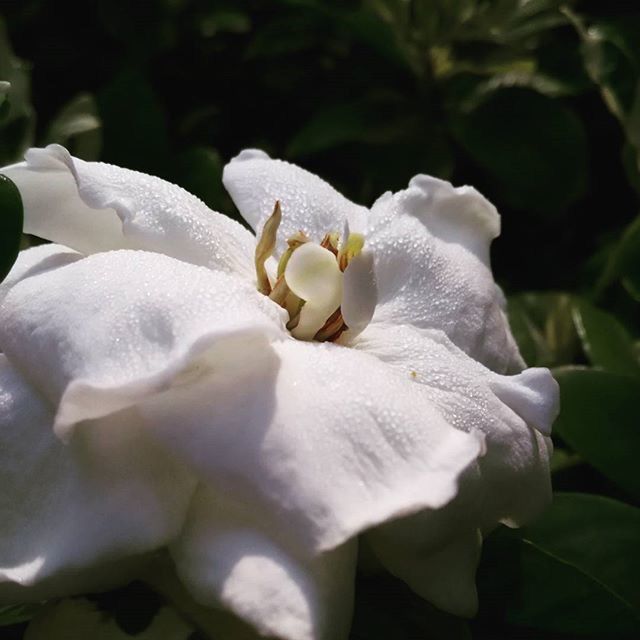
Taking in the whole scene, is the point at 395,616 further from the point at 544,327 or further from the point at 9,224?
the point at 544,327

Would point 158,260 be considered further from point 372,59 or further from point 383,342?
point 372,59

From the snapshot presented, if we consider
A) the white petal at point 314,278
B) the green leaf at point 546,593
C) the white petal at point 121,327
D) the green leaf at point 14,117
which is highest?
the white petal at point 121,327

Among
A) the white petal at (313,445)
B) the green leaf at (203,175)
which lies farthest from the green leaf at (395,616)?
the green leaf at (203,175)

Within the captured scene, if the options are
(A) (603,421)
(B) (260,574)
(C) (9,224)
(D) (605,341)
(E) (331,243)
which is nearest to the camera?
(B) (260,574)

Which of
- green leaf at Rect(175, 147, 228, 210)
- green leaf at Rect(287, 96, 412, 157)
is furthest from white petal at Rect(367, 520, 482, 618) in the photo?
green leaf at Rect(287, 96, 412, 157)

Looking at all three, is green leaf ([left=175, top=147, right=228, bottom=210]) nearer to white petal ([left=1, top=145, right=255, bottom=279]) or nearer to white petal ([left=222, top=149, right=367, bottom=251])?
white petal ([left=222, top=149, right=367, bottom=251])

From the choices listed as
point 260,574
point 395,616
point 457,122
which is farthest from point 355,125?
point 260,574

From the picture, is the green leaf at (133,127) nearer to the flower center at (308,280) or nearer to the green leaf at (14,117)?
the green leaf at (14,117)
